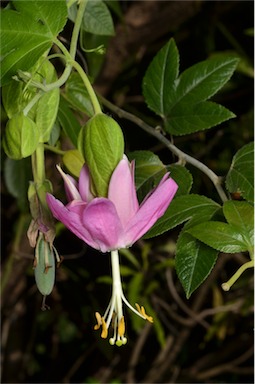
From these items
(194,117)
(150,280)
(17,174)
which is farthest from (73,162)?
A: (150,280)

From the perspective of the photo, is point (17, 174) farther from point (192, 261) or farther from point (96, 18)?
point (192, 261)

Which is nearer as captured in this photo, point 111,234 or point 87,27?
point 111,234

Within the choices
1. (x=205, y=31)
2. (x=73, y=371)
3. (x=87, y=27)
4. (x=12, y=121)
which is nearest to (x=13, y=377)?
(x=73, y=371)

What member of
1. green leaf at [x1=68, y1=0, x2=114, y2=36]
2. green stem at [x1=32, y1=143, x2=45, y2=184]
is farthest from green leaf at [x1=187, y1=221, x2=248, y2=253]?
green leaf at [x1=68, y1=0, x2=114, y2=36]

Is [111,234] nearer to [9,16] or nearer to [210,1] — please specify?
[9,16]

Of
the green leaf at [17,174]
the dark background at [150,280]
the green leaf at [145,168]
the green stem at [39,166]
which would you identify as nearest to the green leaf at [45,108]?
the green stem at [39,166]

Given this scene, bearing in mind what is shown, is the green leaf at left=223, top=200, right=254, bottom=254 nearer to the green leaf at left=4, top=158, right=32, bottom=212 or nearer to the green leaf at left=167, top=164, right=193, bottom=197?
the green leaf at left=167, top=164, right=193, bottom=197

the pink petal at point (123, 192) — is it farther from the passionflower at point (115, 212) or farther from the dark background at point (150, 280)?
the dark background at point (150, 280)
